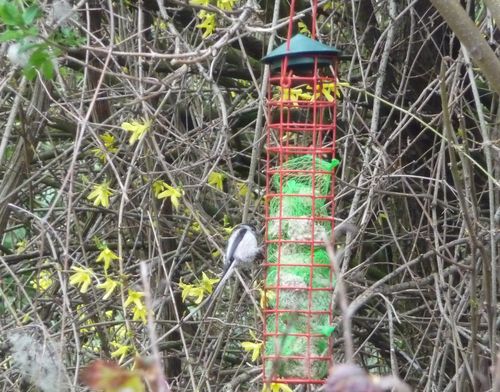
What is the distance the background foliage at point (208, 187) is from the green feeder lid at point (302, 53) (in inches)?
21.9

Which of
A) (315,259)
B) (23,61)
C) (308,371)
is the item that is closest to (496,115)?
(315,259)

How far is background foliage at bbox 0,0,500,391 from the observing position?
12.8ft

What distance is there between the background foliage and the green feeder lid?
56 centimetres

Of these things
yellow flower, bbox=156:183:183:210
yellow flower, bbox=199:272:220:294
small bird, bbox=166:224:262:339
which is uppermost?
yellow flower, bbox=156:183:183:210

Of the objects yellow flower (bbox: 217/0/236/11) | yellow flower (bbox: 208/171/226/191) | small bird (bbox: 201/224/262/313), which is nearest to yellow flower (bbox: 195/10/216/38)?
yellow flower (bbox: 217/0/236/11)

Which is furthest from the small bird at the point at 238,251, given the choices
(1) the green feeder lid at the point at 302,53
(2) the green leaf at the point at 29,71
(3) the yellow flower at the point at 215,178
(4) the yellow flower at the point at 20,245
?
(4) the yellow flower at the point at 20,245

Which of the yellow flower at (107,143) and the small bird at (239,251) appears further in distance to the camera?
the yellow flower at (107,143)

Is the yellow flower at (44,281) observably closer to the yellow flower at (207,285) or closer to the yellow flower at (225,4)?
the yellow flower at (207,285)

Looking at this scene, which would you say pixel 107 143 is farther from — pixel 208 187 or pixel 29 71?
pixel 29 71

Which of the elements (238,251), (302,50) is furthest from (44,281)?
(302,50)

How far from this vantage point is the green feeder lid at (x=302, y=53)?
3197 mm

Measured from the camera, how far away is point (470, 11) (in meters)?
4.52

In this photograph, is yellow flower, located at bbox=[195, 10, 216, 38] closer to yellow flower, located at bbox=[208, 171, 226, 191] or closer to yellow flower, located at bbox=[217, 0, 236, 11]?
yellow flower, located at bbox=[217, 0, 236, 11]

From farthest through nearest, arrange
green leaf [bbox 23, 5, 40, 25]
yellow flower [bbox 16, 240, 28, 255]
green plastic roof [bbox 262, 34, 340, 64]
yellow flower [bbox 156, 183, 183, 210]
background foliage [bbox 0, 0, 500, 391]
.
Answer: yellow flower [bbox 16, 240, 28, 255] < background foliage [bbox 0, 0, 500, 391] < yellow flower [bbox 156, 183, 183, 210] < green plastic roof [bbox 262, 34, 340, 64] < green leaf [bbox 23, 5, 40, 25]
